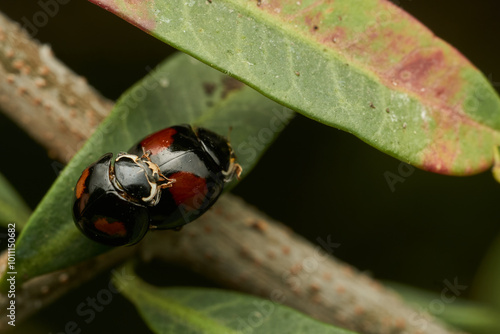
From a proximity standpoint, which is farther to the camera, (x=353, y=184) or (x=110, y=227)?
(x=353, y=184)

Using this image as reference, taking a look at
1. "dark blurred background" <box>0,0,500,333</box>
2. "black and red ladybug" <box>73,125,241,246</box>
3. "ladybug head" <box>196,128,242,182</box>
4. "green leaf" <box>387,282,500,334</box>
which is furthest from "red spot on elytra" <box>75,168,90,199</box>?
"green leaf" <box>387,282,500,334</box>

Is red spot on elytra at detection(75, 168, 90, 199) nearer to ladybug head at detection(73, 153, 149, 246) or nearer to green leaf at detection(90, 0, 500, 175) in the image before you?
ladybug head at detection(73, 153, 149, 246)

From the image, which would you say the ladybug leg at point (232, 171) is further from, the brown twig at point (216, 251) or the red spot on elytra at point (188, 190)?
the brown twig at point (216, 251)

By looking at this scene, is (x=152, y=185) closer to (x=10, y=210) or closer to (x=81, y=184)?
(x=81, y=184)

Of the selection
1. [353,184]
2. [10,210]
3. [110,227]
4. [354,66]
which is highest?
[354,66]

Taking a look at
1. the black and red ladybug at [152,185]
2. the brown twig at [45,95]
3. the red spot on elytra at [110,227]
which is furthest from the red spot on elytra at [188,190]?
the brown twig at [45,95]

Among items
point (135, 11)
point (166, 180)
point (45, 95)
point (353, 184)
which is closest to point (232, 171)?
point (166, 180)

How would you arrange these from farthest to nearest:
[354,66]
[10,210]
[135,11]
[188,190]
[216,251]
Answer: [216,251] → [10,210] → [188,190] → [354,66] → [135,11]
